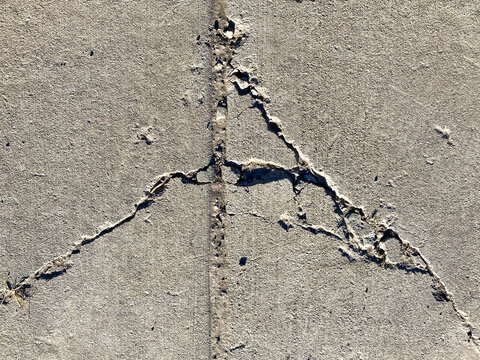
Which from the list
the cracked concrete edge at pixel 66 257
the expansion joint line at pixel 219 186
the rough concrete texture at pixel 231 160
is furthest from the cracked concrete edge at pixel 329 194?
Answer: the cracked concrete edge at pixel 66 257

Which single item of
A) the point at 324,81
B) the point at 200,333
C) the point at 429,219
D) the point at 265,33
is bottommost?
the point at 200,333

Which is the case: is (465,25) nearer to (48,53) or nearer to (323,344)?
(323,344)

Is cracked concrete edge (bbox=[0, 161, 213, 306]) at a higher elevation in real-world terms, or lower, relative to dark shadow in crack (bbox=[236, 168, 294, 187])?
lower

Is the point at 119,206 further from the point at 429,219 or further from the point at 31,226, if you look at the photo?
the point at 429,219

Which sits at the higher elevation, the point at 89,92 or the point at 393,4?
the point at 393,4

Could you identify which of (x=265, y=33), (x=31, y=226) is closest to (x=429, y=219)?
(x=265, y=33)

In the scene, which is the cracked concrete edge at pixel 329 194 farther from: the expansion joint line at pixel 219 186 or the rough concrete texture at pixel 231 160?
the expansion joint line at pixel 219 186

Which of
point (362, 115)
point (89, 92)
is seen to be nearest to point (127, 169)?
point (89, 92)

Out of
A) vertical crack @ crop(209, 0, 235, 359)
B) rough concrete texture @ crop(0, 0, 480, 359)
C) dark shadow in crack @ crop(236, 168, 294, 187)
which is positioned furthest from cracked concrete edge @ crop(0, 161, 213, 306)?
dark shadow in crack @ crop(236, 168, 294, 187)

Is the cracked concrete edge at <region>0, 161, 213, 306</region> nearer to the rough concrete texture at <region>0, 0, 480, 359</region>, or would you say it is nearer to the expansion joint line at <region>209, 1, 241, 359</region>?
the rough concrete texture at <region>0, 0, 480, 359</region>
